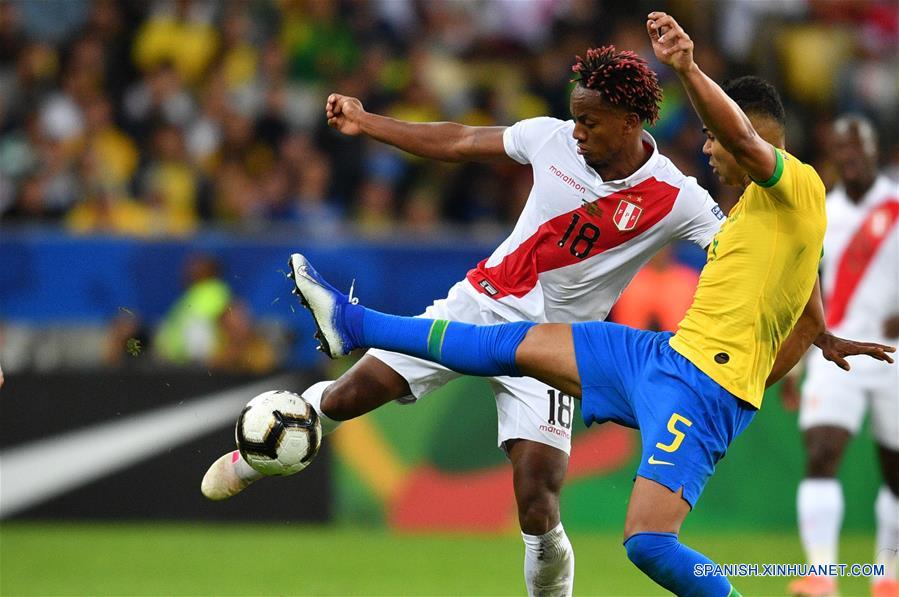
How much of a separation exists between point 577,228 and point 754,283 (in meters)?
1.10

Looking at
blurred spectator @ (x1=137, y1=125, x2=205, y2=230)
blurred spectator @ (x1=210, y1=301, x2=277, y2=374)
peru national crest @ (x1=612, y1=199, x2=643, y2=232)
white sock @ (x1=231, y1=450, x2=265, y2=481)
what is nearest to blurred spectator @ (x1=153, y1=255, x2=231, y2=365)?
blurred spectator @ (x1=210, y1=301, x2=277, y2=374)

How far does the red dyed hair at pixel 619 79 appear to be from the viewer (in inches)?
229

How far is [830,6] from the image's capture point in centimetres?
1583

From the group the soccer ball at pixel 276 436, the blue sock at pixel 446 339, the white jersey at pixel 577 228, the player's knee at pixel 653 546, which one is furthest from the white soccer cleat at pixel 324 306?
the player's knee at pixel 653 546

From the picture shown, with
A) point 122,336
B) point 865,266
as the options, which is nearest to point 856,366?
point 865,266

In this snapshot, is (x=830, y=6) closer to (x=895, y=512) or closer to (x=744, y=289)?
(x=895, y=512)

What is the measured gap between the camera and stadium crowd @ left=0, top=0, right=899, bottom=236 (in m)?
13.0

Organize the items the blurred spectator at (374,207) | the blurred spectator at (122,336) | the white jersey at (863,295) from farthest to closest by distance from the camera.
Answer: the blurred spectator at (374,207)
the blurred spectator at (122,336)
the white jersey at (863,295)

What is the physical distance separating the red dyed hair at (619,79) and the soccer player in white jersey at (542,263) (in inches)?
6.8

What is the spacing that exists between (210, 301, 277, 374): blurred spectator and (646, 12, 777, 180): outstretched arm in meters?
6.40

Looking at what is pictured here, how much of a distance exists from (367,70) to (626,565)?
251 inches

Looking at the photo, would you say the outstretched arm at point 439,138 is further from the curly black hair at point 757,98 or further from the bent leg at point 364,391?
the curly black hair at point 757,98

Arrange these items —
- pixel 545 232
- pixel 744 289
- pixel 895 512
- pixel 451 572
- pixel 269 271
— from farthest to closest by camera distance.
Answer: pixel 269 271
pixel 451 572
pixel 895 512
pixel 545 232
pixel 744 289

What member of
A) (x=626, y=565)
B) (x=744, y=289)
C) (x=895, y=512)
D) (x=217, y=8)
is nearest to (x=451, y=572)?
(x=626, y=565)
